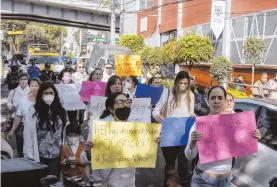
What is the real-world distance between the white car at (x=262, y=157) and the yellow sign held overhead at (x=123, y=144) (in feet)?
4.72

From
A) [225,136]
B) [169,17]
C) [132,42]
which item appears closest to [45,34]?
[169,17]

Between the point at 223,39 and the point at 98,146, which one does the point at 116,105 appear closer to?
the point at 98,146

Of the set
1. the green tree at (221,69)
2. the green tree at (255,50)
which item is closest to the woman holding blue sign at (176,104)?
the green tree at (255,50)

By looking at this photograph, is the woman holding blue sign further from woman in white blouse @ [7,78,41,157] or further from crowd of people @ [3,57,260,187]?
woman in white blouse @ [7,78,41,157]

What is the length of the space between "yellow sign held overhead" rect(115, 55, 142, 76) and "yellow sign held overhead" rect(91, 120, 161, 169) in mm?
8741

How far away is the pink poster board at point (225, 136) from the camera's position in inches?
160

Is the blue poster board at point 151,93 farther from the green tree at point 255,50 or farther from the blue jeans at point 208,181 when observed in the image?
the green tree at point 255,50

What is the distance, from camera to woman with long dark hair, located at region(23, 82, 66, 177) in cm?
490

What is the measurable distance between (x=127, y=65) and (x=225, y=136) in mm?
9239

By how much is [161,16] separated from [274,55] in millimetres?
22058

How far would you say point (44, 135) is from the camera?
4.95m

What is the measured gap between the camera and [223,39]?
2555cm

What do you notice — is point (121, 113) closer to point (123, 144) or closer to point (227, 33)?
point (123, 144)

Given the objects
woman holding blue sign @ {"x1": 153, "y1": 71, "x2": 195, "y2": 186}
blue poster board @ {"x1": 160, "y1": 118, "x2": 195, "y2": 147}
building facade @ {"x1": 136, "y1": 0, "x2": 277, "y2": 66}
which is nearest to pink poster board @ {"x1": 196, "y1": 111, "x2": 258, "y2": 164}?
blue poster board @ {"x1": 160, "y1": 118, "x2": 195, "y2": 147}
